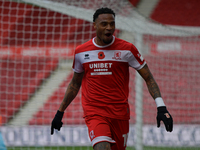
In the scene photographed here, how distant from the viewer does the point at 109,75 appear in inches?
132

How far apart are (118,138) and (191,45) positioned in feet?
30.0

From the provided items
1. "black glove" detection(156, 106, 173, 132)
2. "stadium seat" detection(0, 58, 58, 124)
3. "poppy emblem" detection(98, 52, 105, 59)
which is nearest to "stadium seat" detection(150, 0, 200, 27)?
"stadium seat" detection(0, 58, 58, 124)

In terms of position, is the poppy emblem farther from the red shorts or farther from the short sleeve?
the red shorts

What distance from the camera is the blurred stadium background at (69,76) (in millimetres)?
8547

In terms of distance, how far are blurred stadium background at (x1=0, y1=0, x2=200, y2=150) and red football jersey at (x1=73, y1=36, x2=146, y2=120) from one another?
4.02 m

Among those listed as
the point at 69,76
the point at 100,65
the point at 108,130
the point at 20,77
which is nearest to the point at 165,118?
the point at 108,130

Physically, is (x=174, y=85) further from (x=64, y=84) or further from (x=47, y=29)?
(x=47, y=29)

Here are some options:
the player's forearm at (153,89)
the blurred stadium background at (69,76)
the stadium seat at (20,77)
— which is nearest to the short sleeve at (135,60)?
the player's forearm at (153,89)

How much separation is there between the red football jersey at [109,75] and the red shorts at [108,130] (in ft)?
0.19

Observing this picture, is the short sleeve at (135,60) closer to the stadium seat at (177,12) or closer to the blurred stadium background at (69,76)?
the blurred stadium background at (69,76)

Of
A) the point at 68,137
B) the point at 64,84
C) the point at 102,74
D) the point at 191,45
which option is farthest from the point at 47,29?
the point at 102,74

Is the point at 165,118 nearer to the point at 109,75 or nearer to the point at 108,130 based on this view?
the point at 108,130

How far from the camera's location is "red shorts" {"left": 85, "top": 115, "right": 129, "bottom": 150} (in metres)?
3.18

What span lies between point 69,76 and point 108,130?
8005 mm
